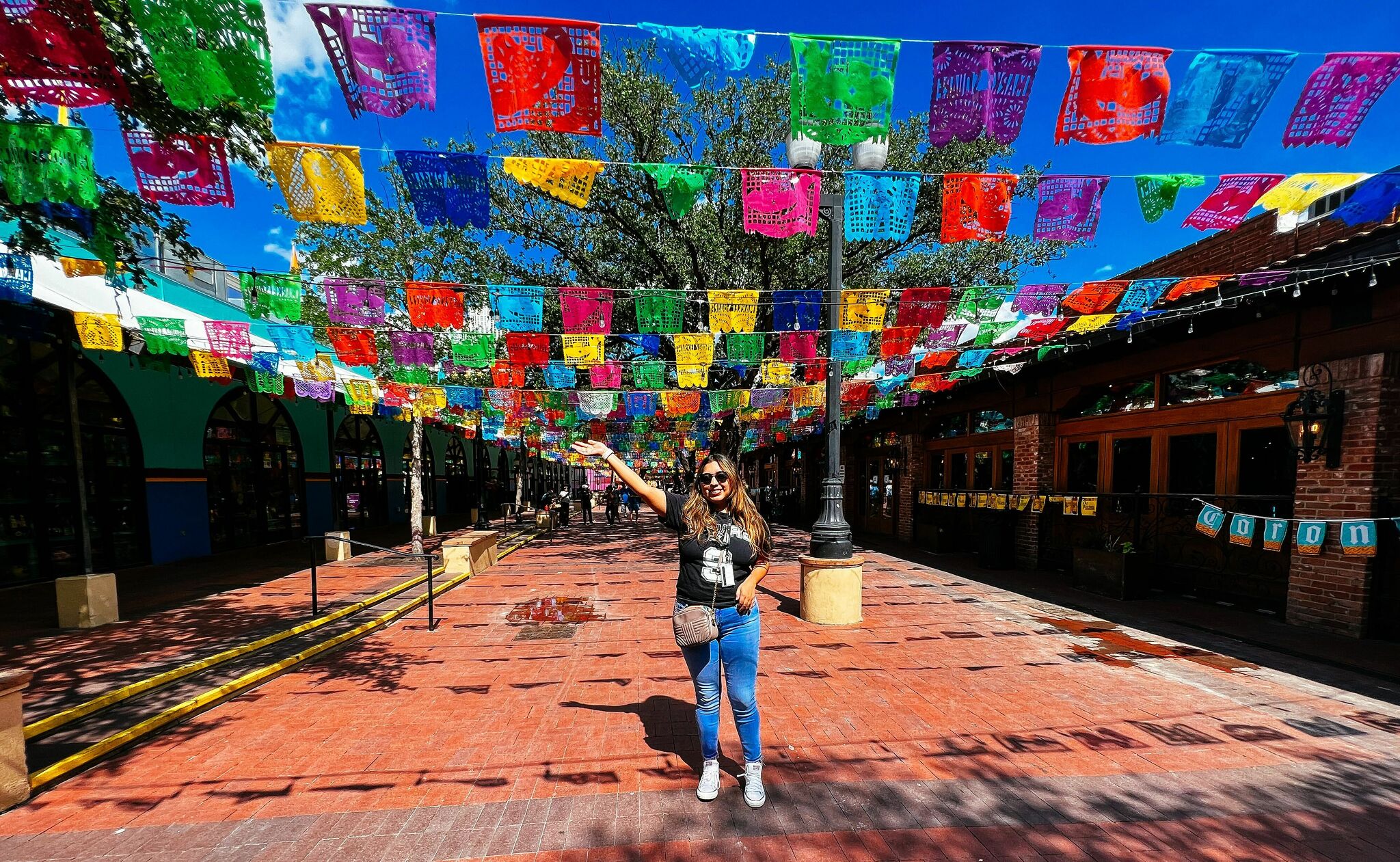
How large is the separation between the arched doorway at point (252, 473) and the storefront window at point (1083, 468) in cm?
1810

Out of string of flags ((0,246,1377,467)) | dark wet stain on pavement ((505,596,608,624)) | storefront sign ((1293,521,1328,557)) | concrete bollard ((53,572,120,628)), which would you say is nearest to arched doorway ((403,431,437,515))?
string of flags ((0,246,1377,467))

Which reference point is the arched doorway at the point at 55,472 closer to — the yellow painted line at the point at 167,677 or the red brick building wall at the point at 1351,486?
the yellow painted line at the point at 167,677

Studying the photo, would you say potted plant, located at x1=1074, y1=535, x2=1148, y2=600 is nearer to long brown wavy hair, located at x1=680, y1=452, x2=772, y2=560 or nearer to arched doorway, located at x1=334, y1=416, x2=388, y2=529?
long brown wavy hair, located at x1=680, y1=452, x2=772, y2=560

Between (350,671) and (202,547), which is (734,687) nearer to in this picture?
(350,671)

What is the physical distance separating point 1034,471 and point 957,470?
333 centimetres

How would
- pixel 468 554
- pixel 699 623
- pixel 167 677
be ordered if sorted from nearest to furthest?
pixel 699 623
pixel 167 677
pixel 468 554

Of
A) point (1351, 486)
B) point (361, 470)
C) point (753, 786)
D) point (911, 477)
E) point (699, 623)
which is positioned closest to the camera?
point (699, 623)

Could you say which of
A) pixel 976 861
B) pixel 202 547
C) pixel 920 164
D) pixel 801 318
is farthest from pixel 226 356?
pixel 920 164

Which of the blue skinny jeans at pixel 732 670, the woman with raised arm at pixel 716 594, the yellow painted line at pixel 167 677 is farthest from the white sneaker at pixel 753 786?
the yellow painted line at pixel 167 677

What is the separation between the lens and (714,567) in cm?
285

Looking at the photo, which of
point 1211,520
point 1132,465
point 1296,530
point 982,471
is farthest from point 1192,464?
point 982,471

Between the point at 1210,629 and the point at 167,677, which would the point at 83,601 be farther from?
the point at 1210,629

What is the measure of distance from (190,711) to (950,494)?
13216mm

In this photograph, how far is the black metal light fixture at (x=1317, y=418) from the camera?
239 inches
